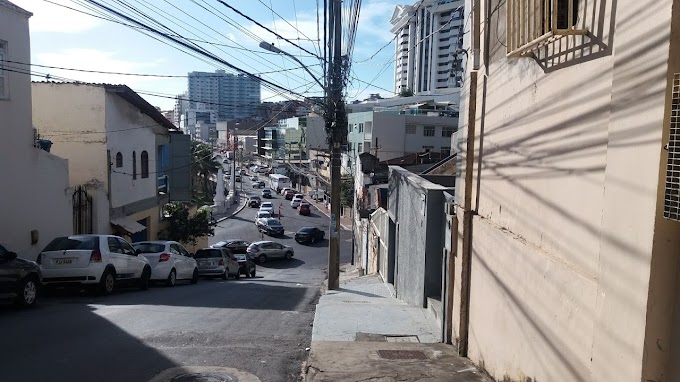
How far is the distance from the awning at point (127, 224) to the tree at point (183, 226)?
5.59m

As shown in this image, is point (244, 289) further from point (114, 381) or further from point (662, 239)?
→ point (662, 239)

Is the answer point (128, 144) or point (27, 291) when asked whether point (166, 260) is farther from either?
point (128, 144)

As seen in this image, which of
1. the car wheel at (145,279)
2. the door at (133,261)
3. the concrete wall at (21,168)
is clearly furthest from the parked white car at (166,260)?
the concrete wall at (21,168)

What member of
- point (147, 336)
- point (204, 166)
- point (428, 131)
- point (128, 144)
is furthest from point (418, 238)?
point (204, 166)

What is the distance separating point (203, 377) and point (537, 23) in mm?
4837

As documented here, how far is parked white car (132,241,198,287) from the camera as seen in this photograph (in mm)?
15883

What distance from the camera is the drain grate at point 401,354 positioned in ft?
22.9

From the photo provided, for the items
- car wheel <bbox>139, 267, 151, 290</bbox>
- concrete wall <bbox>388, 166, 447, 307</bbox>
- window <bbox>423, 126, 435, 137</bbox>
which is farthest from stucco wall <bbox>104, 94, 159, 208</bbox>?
window <bbox>423, 126, 435, 137</bbox>

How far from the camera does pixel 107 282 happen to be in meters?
12.9

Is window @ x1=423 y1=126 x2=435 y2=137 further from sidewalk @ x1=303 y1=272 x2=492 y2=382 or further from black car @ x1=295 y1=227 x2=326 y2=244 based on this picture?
sidewalk @ x1=303 y1=272 x2=492 y2=382

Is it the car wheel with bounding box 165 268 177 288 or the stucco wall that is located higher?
the stucco wall

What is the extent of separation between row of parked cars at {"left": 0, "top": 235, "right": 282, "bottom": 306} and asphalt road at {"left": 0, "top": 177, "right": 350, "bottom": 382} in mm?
402

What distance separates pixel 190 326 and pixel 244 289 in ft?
24.0

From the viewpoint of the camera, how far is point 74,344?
7246mm
